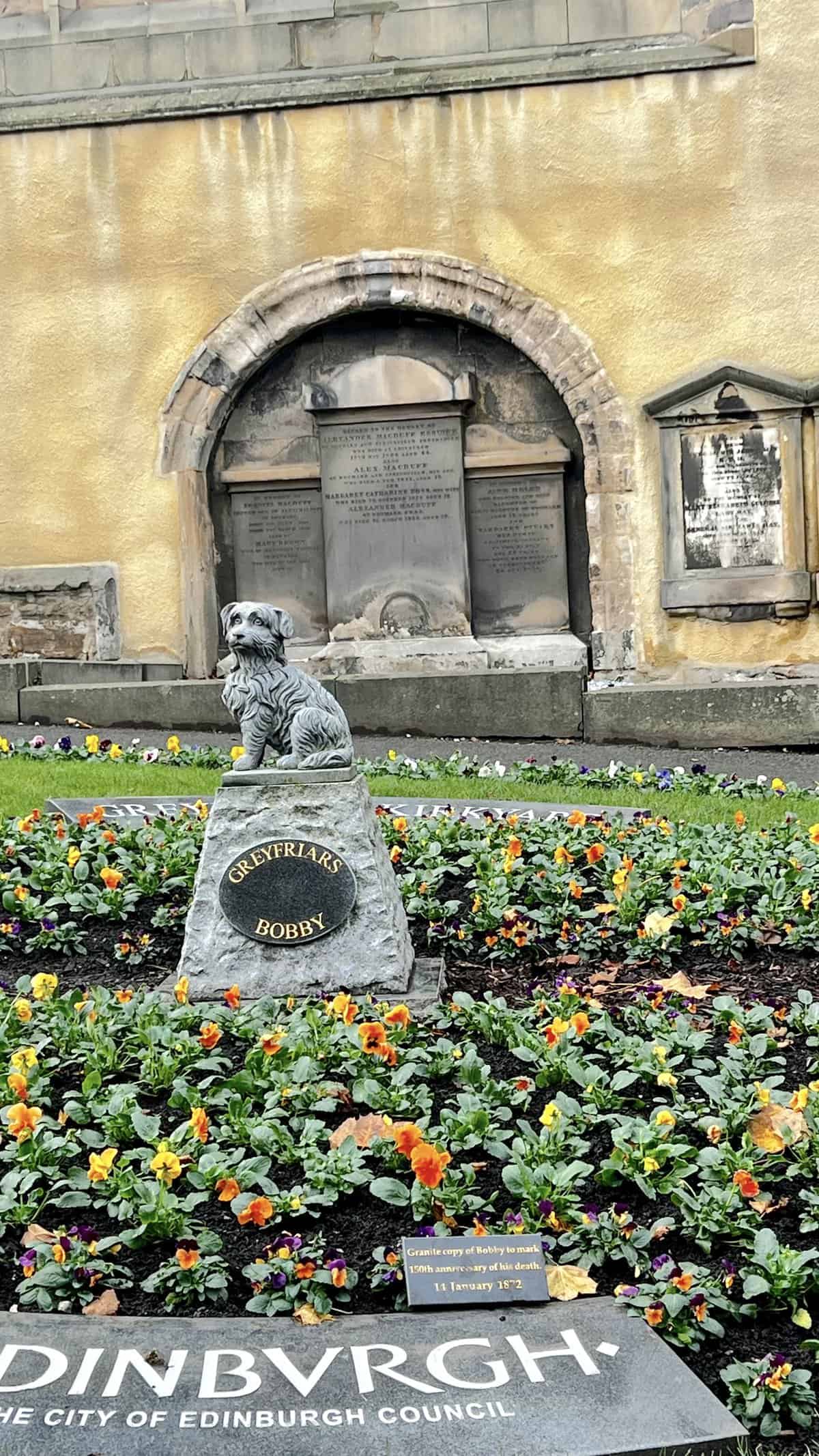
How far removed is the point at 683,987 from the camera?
4492 mm

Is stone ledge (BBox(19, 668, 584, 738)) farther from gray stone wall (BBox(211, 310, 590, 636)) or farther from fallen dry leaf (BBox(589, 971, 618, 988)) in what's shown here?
fallen dry leaf (BBox(589, 971, 618, 988))

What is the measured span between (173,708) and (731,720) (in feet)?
13.2

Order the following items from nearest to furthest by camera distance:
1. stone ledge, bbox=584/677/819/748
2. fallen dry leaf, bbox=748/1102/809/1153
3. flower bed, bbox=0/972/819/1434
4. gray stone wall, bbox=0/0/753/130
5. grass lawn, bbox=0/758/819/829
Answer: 1. flower bed, bbox=0/972/819/1434
2. fallen dry leaf, bbox=748/1102/809/1153
3. grass lawn, bbox=0/758/819/829
4. stone ledge, bbox=584/677/819/748
5. gray stone wall, bbox=0/0/753/130

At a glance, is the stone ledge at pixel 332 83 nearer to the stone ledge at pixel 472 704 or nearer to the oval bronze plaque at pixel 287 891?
the stone ledge at pixel 472 704

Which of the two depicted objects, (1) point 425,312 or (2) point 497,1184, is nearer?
(2) point 497,1184

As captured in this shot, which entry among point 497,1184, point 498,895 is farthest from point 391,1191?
point 498,895

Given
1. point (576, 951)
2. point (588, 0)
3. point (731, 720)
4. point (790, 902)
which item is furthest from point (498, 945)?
point (588, 0)

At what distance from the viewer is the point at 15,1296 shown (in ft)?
9.37

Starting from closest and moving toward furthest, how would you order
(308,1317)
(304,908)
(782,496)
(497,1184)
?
(308,1317) < (497,1184) < (304,908) < (782,496)

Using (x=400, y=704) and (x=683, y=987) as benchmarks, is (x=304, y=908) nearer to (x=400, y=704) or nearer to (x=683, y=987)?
(x=683, y=987)

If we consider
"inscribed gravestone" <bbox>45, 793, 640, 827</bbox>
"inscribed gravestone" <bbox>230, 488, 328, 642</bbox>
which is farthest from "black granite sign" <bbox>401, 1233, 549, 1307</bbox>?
"inscribed gravestone" <bbox>230, 488, 328, 642</bbox>

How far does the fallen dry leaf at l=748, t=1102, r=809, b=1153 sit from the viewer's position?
3262mm

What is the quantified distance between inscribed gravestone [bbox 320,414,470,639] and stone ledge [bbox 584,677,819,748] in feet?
10.2

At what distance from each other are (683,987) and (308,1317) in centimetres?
206
